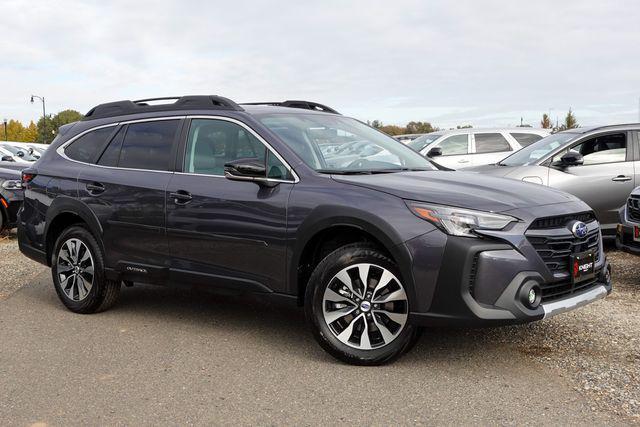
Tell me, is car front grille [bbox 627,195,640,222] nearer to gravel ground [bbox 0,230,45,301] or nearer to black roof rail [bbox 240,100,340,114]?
black roof rail [bbox 240,100,340,114]

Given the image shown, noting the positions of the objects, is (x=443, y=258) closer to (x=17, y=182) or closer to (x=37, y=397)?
(x=37, y=397)

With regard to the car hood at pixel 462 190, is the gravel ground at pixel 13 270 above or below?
below

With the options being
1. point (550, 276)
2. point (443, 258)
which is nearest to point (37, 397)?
point (443, 258)

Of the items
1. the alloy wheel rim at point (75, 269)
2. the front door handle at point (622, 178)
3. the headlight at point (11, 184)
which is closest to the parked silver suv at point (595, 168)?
the front door handle at point (622, 178)

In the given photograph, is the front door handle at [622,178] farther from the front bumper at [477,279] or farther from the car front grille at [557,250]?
the front bumper at [477,279]

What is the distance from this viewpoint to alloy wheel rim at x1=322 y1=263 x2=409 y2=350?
14.6 feet

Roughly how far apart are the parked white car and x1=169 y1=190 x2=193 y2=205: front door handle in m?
8.68

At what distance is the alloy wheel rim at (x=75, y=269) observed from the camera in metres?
6.11

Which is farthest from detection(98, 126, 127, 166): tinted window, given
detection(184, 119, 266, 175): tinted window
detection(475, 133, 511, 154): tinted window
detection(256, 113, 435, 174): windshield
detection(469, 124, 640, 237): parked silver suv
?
detection(475, 133, 511, 154): tinted window

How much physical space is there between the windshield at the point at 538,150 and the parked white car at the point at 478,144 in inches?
142

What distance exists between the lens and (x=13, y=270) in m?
8.67

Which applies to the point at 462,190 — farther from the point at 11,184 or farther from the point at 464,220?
the point at 11,184

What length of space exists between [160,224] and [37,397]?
→ 172 cm

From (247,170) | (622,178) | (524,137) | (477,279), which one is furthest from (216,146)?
(524,137)
